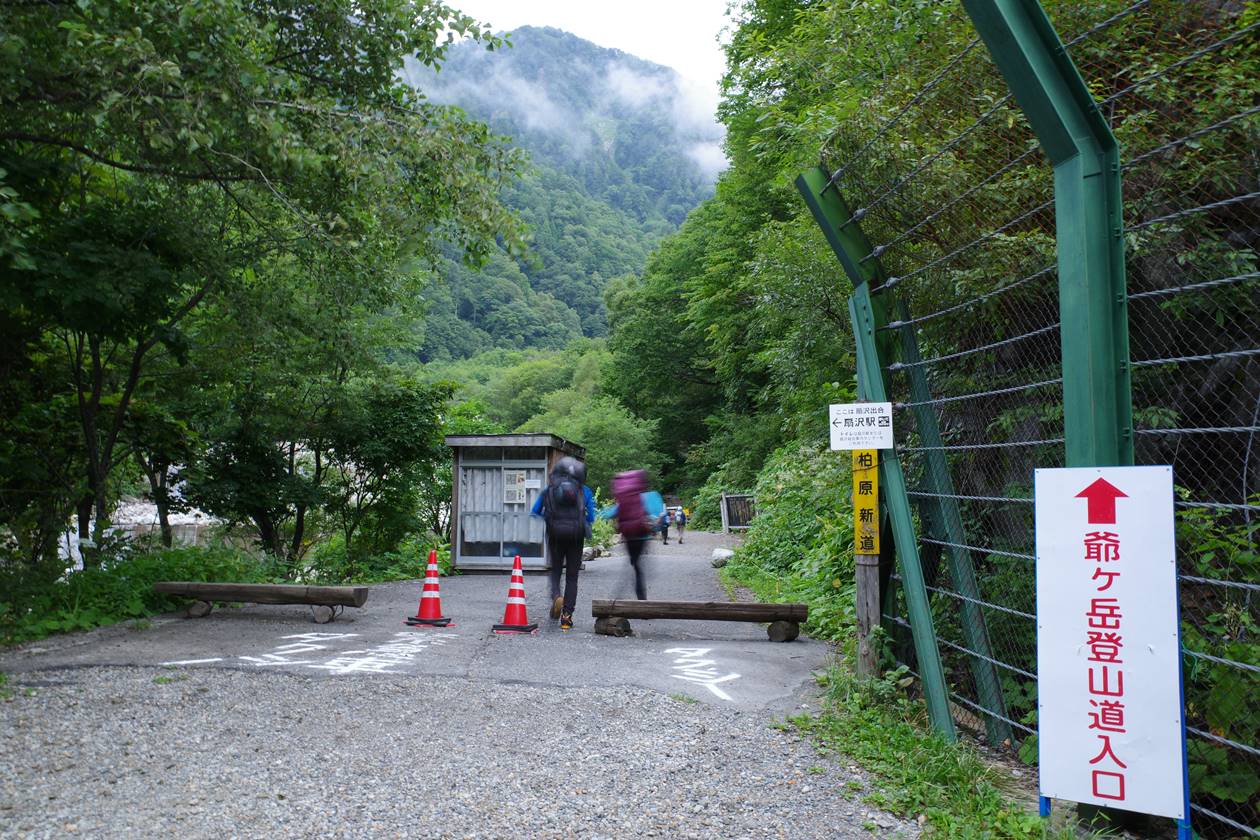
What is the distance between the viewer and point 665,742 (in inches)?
187

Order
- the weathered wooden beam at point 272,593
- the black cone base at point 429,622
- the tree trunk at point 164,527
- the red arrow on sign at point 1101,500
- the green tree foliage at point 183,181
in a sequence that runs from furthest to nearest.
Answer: the tree trunk at point 164,527
the black cone base at point 429,622
the weathered wooden beam at point 272,593
the green tree foliage at point 183,181
the red arrow on sign at point 1101,500

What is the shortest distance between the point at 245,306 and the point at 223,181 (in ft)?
7.85

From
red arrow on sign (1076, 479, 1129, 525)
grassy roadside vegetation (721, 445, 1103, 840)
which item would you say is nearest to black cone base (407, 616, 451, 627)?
grassy roadside vegetation (721, 445, 1103, 840)

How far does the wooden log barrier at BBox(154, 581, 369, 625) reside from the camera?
8.80 m

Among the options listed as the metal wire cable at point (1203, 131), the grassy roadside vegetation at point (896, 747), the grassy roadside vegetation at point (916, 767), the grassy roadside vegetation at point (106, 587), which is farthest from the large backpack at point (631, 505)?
the metal wire cable at point (1203, 131)

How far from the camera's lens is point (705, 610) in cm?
819

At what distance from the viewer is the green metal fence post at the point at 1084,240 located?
11.1 ft

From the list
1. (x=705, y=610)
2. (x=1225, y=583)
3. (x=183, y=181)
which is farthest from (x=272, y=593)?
(x=1225, y=583)

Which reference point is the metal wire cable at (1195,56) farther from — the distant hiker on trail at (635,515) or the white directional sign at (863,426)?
the distant hiker on trail at (635,515)

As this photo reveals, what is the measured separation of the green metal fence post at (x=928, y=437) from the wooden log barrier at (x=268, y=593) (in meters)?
6.05

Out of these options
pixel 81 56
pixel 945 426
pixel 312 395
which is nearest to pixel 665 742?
pixel 945 426

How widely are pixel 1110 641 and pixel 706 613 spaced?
532 centimetres

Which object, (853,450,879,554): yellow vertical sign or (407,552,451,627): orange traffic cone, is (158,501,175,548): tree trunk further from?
(853,450,879,554): yellow vertical sign

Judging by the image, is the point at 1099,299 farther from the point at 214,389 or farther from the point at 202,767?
the point at 214,389
